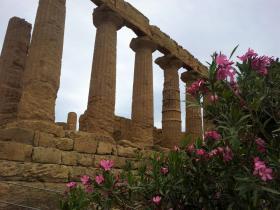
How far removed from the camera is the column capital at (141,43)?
53.3ft

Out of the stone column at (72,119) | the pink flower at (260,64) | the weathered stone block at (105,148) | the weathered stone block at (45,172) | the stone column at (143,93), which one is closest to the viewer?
the pink flower at (260,64)

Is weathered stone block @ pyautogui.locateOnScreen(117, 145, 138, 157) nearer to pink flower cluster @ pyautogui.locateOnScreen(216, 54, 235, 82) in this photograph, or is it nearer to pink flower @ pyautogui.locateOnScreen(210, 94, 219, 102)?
pink flower @ pyautogui.locateOnScreen(210, 94, 219, 102)

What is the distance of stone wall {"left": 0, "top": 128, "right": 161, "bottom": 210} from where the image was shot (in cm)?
843

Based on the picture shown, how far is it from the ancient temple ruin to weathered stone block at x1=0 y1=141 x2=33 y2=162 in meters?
0.02

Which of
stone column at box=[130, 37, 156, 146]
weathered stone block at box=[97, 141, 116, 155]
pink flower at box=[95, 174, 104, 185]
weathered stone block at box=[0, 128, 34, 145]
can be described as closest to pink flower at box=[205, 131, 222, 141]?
pink flower at box=[95, 174, 104, 185]

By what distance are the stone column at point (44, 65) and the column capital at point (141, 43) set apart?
4942 mm

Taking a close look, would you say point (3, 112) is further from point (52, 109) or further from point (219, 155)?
point (219, 155)

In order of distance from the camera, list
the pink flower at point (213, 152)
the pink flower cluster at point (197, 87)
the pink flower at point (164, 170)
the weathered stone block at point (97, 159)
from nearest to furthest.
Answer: the pink flower at point (213, 152) < the pink flower cluster at point (197, 87) < the pink flower at point (164, 170) < the weathered stone block at point (97, 159)

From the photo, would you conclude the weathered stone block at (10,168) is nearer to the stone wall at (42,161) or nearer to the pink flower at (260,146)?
the stone wall at (42,161)

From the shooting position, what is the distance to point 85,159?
10.8 meters

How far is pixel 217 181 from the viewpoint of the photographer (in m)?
4.53

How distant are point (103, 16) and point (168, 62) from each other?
5.22 m

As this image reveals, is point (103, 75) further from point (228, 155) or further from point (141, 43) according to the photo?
point (228, 155)

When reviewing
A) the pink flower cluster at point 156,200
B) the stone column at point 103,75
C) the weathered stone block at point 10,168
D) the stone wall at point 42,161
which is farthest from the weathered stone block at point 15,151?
the pink flower cluster at point 156,200
